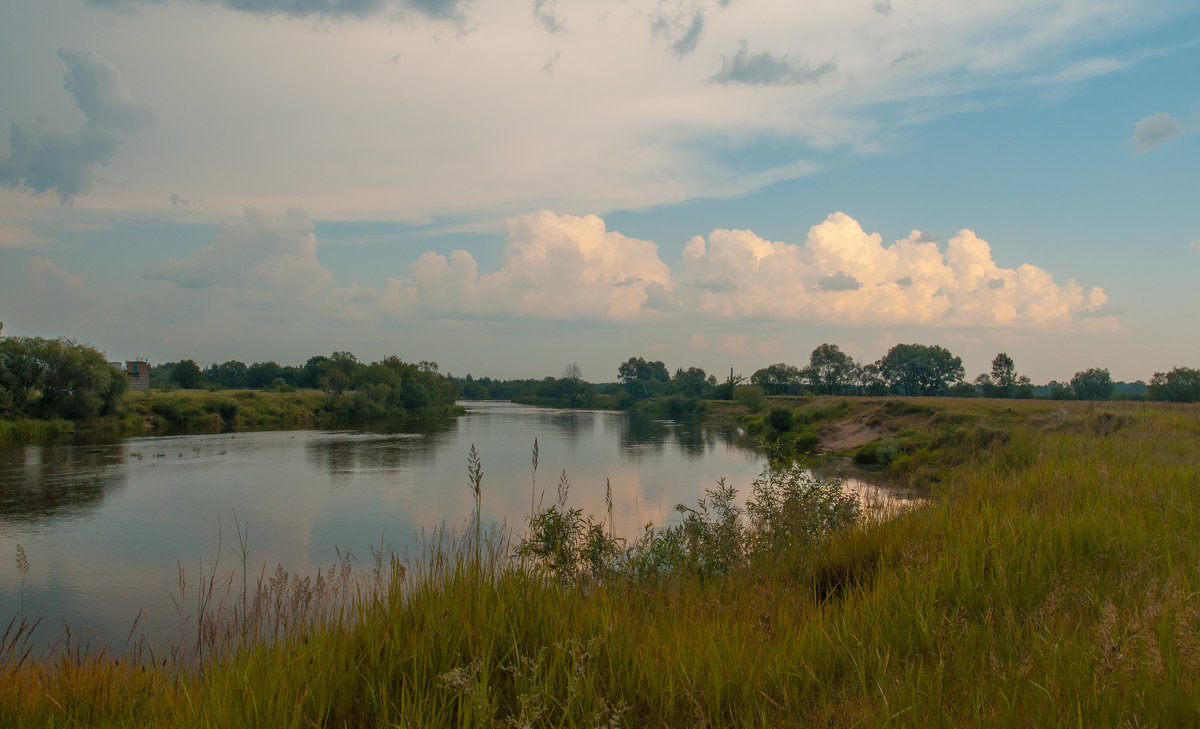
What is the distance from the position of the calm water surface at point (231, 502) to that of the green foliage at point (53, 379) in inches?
275

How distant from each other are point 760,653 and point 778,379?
11008cm

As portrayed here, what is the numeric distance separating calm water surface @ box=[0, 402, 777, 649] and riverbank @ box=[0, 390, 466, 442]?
557 centimetres

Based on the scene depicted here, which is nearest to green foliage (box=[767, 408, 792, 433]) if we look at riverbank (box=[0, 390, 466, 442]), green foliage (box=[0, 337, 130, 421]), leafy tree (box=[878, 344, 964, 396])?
riverbank (box=[0, 390, 466, 442])

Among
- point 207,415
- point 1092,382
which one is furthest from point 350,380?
point 1092,382

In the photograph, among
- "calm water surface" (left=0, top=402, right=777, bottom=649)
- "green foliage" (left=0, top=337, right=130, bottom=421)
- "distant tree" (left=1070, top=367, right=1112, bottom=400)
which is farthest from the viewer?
"distant tree" (left=1070, top=367, right=1112, bottom=400)

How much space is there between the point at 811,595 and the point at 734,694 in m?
2.09

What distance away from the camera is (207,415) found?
52.5 m

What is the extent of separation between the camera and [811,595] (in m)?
5.05

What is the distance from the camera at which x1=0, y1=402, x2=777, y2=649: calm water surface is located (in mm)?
12039

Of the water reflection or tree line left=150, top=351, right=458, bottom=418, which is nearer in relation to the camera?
the water reflection

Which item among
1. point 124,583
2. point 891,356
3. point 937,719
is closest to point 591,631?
point 937,719

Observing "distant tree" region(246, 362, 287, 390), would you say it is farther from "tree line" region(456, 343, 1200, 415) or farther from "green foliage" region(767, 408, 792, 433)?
"green foliage" region(767, 408, 792, 433)

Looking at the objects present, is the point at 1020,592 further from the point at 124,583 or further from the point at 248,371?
the point at 248,371

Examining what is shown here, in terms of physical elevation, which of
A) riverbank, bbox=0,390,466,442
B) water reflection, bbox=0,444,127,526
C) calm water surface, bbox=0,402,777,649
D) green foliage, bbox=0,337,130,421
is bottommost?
calm water surface, bbox=0,402,777,649
